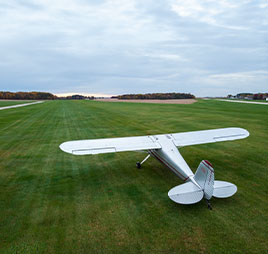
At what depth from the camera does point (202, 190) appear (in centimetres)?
616

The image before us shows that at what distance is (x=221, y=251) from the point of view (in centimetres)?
477

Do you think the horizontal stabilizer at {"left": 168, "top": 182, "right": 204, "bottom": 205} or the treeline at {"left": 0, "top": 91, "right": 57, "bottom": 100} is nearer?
the horizontal stabilizer at {"left": 168, "top": 182, "right": 204, "bottom": 205}

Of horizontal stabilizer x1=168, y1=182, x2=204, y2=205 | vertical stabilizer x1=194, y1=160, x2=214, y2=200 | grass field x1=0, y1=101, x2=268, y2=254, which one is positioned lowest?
grass field x1=0, y1=101, x2=268, y2=254

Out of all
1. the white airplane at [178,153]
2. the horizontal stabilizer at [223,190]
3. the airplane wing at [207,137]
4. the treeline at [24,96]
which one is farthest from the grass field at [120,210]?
the treeline at [24,96]

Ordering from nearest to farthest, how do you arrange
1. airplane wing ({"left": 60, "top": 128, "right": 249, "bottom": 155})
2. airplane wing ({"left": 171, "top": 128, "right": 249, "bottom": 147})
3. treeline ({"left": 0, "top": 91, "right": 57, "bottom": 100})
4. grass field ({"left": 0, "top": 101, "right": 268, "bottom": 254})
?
grass field ({"left": 0, "top": 101, "right": 268, "bottom": 254})
airplane wing ({"left": 60, "top": 128, "right": 249, "bottom": 155})
airplane wing ({"left": 171, "top": 128, "right": 249, "bottom": 147})
treeline ({"left": 0, "top": 91, "right": 57, "bottom": 100})

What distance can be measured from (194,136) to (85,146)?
576cm

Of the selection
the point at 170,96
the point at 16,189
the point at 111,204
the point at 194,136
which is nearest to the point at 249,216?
the point at 111,204

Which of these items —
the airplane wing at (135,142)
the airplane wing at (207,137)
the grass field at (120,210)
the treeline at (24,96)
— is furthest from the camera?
the treeline at (24,96)

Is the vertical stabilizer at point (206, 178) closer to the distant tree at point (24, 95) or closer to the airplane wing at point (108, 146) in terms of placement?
the airplane wing at point (108, 146)

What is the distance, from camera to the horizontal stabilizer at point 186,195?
5801 mm

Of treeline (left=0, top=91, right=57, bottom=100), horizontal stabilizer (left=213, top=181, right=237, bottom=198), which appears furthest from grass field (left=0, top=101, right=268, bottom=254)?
treeline (left=0, top=91, right=57, bottom=100)

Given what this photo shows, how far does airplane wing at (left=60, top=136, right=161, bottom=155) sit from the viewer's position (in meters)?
8.46

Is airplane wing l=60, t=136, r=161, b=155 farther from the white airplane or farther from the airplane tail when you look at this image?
the airplane tail

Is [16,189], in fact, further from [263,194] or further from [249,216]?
[263,194]
